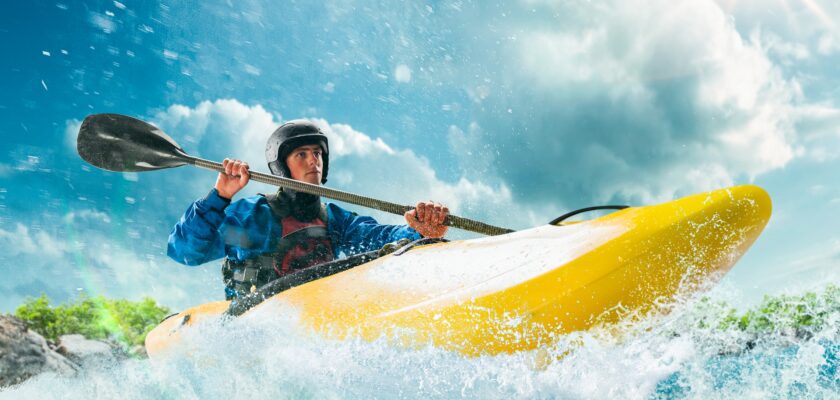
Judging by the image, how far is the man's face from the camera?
12.5 ft

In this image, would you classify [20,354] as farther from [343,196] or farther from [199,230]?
[343,196]

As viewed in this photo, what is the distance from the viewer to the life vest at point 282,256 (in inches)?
135

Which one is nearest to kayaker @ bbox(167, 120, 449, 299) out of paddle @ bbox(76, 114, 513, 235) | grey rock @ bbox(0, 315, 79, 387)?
paddle @ bbox(76, 114, 513, 235)

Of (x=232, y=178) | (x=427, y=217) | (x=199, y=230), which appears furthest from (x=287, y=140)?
(x=427, y=217)

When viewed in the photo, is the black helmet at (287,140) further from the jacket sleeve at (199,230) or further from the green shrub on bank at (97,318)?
the green shrub on bank at (97,318)

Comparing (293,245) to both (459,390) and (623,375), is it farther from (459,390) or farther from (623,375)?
(623,375)

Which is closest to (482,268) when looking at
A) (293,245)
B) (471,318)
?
(471,318)

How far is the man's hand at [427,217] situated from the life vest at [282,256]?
65cm

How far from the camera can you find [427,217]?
332cm

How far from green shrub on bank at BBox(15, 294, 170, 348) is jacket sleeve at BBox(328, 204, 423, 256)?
1655 cm

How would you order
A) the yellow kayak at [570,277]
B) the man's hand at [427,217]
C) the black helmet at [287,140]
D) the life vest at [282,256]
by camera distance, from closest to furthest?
1. the yellow kayak at [570,277]
2. the man's hand at [427,217]
3. the life vest at [282,256]
4. the black helmet at [287,140]

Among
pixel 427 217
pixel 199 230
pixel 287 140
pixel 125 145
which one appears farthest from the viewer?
pixel 125 145

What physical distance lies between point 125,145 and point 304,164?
4.66 ft

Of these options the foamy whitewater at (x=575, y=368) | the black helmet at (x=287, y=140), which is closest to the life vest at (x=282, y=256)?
the black helmet at (x=287, y=140)
